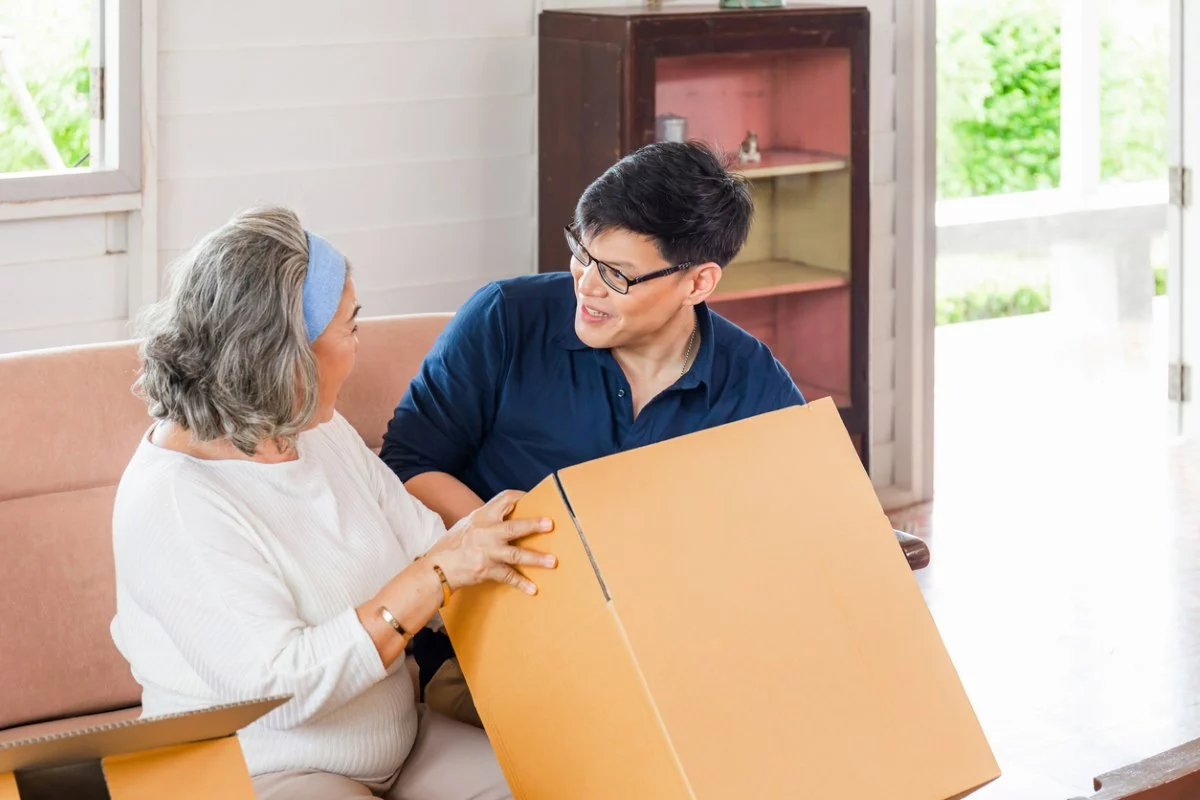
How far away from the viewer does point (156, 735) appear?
1.19m

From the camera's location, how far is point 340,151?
3.31 meters

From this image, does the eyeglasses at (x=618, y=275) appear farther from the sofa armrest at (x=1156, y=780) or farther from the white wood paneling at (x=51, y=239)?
the white wood paneling at (x=51, y=239)

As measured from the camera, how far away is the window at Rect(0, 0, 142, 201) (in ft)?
9.71

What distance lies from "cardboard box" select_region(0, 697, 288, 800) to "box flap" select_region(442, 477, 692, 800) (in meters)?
0.30

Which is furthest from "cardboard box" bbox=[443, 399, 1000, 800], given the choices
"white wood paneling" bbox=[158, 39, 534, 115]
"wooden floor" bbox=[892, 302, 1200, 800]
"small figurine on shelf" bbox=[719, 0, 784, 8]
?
"small figurine on shelf" bbox=[719, 0, 784, 8]

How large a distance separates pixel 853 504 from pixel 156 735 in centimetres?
74

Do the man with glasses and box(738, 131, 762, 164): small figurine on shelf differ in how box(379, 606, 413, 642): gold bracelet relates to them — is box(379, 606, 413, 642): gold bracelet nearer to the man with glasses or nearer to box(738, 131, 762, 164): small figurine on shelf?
the man with glasses

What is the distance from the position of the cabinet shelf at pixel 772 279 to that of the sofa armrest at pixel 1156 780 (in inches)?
91.0

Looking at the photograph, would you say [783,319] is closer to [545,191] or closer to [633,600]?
[545,191]

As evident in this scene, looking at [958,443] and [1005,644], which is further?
[958,443]

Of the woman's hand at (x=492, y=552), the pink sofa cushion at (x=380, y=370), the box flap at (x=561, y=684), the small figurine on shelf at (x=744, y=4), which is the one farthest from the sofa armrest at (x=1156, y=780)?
the small figurine on shelf at (x=744, y=4)

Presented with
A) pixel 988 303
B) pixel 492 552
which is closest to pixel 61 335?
pixel 492 552

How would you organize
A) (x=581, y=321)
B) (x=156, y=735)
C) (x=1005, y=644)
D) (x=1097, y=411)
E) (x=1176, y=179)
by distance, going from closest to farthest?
(x=156, y=735), (x=581, y=321), (x=1005, y=644), (x=1176, y=179), (x=1097, y=411)

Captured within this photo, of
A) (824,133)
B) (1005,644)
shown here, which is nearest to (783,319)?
(824,133)
